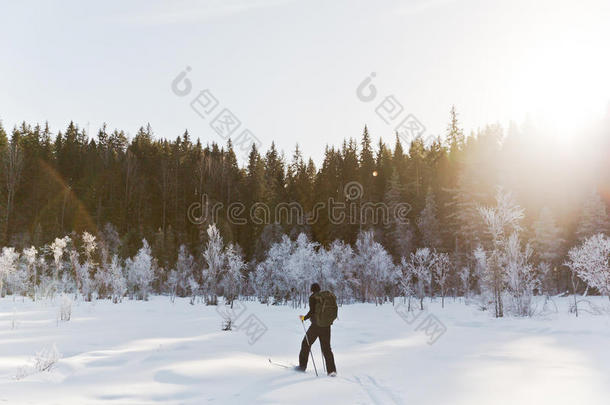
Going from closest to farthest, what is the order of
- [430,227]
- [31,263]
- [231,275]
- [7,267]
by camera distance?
[231,275]
[7,267]
[31,263]
[430,227]

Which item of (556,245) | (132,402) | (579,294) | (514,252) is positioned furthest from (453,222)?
(132,402)

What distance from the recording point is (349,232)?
52000 mm

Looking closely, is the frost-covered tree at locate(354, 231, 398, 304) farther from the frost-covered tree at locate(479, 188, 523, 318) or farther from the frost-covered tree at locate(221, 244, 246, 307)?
the frost-covered tree at locate(479, 188, 523, 318)

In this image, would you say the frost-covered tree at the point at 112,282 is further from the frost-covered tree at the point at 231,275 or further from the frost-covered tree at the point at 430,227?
the frost-covered tree at the point at 430,227

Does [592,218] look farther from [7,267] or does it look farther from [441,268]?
[7,267]

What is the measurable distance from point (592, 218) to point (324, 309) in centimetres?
3810

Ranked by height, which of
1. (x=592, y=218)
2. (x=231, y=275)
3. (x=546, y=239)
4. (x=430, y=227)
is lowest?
(x=231, y=275)

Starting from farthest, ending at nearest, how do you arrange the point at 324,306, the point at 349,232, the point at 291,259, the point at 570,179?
the point at 349,232 → the point at 570,179 → the point at 291,259 → the point at 324,306

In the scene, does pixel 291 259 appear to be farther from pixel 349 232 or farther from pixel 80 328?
pixel 80 328

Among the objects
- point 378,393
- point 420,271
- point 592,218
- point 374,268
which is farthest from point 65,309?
point 592,218

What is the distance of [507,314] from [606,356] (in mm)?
12376

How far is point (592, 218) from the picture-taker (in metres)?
35.9

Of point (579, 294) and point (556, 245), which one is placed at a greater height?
point (556, 245)

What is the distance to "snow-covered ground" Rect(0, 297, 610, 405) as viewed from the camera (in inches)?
225
